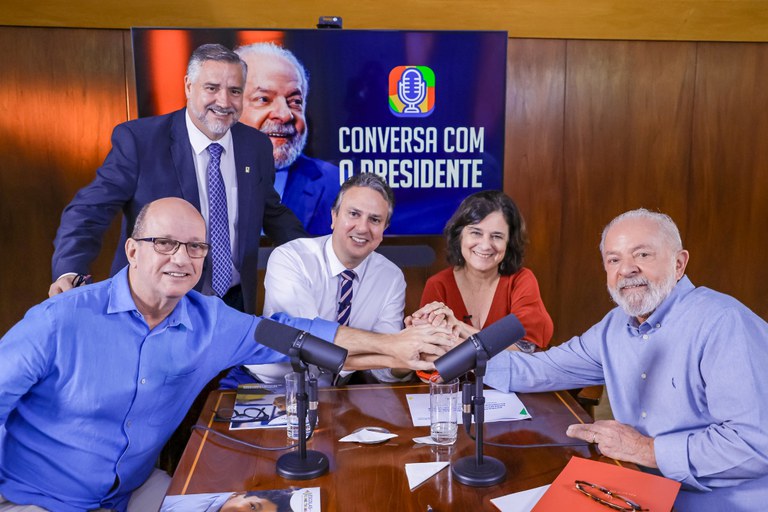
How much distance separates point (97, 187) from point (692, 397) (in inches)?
103

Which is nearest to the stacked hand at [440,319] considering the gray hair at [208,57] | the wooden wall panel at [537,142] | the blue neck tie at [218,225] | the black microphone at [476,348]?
the black microphone at [476,348]

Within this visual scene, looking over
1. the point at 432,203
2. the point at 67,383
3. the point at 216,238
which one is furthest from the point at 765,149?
the point at 67,383

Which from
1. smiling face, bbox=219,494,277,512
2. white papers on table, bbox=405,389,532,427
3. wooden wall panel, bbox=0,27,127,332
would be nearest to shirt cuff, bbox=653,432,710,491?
white papers on table, bbox=405,389,532,427

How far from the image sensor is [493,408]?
194 cm

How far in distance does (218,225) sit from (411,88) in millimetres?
1254

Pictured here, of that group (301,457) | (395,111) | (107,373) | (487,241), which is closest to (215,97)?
(395,111)

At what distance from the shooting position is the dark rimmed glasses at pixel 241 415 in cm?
188

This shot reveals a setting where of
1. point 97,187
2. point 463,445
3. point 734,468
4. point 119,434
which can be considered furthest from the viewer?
point 97,187

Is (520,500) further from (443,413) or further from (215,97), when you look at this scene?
(215,97)

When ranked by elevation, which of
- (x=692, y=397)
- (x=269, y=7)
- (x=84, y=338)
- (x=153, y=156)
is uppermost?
(x=269, y=7)

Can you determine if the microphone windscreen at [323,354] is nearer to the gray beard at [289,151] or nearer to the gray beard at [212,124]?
the gray beard at [212,124]

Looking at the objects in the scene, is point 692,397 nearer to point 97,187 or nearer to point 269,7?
point 97,187

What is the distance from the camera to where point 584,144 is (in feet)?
13.8

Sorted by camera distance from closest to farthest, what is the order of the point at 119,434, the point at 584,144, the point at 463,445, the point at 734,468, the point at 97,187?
the point at 734,468
the point at 463,445
the point at 119,434
the point at 97,187
the point at 584,144
